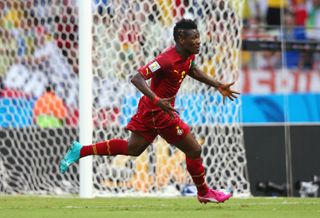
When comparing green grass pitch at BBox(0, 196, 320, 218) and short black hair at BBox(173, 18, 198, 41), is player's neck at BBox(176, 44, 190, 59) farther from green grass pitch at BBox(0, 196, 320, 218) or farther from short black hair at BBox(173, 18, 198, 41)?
green grass pitch at BBox(0, 196, 320, 218)

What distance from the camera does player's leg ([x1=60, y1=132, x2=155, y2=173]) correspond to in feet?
28.6

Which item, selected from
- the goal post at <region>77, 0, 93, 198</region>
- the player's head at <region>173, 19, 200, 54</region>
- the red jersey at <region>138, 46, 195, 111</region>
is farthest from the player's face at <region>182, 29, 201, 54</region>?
the goal post at <region>77, 0, 93, 198</region>

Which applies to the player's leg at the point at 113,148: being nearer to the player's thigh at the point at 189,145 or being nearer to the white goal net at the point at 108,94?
the player's thigh at the point at 189,145

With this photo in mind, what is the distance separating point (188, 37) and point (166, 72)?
1.27 ft

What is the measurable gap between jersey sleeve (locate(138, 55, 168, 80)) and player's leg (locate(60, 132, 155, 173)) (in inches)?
30.4

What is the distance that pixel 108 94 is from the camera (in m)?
11.5

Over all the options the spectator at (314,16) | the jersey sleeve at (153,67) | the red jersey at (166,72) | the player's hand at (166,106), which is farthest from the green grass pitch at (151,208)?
the spectator at (314,16)

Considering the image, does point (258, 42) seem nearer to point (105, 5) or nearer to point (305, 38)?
point (305, 38)

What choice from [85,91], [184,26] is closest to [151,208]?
[184,26]

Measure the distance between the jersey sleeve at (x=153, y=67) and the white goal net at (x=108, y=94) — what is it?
316 centimetres

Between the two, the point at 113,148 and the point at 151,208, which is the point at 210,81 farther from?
the point at 151,208

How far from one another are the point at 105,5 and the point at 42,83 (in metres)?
1.58

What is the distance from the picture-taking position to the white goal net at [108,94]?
11.5 meters

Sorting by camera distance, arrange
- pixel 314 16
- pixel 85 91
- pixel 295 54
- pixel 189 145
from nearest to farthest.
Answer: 1. pixel 189 145
2. pixel 85 91
3. pixel 295 54
4. pixel 314 16
